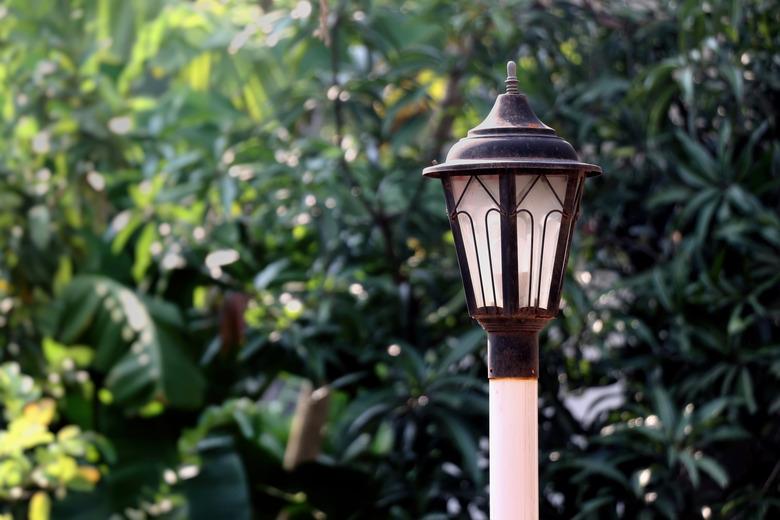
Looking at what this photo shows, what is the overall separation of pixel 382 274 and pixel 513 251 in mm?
2968

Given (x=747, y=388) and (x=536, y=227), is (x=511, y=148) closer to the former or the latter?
(x=536, y=227)

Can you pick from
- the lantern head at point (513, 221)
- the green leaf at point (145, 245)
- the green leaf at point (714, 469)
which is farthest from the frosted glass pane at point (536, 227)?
the green leaf at point (145, 245)

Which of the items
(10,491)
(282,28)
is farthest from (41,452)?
(282,28)

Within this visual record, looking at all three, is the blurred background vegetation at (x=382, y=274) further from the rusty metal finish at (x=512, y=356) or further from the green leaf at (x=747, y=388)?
the rusty metal finish at (x=512, y=356)

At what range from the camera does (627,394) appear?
4.95 metres

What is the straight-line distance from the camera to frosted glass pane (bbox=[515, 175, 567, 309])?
2357mm

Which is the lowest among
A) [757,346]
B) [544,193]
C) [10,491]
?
[10,491]

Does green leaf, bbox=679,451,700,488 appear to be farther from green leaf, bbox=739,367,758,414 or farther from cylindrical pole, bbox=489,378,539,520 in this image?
cylindrical pole, bbox=489,378,539,520

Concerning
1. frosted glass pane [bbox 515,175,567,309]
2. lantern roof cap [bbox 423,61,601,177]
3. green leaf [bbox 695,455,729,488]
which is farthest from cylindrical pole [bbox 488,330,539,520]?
green leaf [bbox 695,455,729,488]

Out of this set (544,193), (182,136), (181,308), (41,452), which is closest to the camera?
(544,193)

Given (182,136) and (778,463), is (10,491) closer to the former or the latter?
(182,136)

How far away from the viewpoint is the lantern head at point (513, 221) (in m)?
2.35

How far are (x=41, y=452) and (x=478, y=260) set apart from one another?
3.57 metres

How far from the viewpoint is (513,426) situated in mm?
2369
